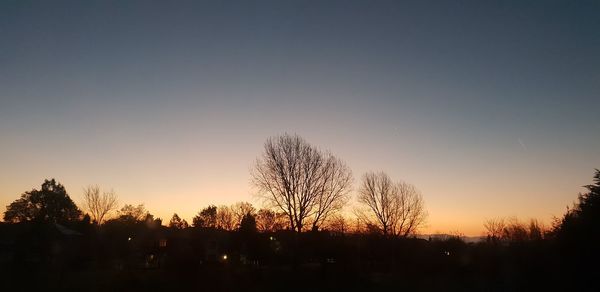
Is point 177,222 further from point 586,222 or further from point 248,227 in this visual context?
point 586,222

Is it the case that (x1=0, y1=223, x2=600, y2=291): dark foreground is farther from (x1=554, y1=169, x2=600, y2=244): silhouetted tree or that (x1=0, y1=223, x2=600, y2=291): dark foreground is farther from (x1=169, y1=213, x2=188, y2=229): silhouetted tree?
(x1=169, y1=213, x2=188, y2=229): silhouetted tree

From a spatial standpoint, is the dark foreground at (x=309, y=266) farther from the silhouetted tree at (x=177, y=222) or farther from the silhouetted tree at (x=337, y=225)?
the silhouetted tree at (x=177, y=222)

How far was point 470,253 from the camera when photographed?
44.5 m

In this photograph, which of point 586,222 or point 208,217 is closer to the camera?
point 586,222

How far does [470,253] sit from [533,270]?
14529 mm

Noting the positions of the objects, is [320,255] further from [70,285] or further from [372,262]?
[70,285]

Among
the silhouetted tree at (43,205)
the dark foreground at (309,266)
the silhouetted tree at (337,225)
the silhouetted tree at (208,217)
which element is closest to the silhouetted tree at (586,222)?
the dark foreground at (309,266)

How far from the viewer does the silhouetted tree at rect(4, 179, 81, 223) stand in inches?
2808

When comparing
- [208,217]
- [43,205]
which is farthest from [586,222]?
[208,217]

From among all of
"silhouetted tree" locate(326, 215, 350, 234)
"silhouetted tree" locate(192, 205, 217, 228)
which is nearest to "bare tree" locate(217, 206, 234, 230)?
"silhouetted tree" locate(192, 205, 217, 228)

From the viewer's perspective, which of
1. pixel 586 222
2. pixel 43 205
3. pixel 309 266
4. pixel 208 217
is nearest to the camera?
pixel 586 222

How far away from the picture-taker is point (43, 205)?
72188 millimetres

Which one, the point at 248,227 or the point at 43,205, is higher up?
the point at 43,205

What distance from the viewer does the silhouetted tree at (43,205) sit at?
2808 inches
